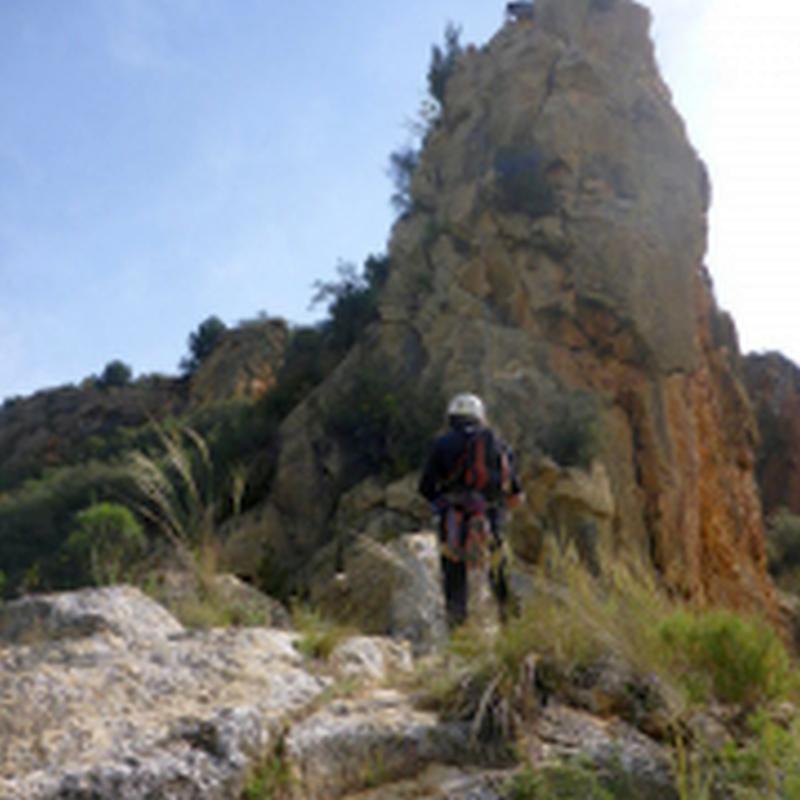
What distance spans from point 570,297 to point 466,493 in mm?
12639

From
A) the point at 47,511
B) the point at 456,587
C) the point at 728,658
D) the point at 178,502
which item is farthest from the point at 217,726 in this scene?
the point at 47,511

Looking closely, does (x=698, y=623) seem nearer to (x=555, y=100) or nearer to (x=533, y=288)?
(x=533, y=288)

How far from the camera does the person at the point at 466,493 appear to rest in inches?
251

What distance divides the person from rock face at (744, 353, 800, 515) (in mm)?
28862

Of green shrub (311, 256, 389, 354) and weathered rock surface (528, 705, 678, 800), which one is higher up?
green shrub (311, 256, 389, 354)

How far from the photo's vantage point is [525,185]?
19.3 meters

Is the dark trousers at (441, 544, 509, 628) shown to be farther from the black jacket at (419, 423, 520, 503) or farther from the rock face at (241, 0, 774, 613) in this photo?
the rock face at (241, 0, 774, 613)

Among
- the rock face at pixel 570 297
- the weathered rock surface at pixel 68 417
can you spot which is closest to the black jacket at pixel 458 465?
the rock face at pixel 570 297

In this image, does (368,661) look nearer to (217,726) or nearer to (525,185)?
(217,726)

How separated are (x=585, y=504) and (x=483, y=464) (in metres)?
8.61

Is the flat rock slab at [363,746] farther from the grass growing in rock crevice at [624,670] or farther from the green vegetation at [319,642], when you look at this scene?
the green vegetation at [319,642]

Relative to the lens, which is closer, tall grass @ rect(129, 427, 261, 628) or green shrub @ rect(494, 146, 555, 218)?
tall grass @ rect(129, 427, 261, 628)

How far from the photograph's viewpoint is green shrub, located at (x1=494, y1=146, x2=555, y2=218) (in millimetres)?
19250

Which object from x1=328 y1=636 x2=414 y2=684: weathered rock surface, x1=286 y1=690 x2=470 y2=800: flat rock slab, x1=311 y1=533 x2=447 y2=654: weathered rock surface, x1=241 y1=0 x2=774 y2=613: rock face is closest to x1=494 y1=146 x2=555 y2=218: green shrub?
x1=241 y1=0 x2=774 y2=613: rock face
